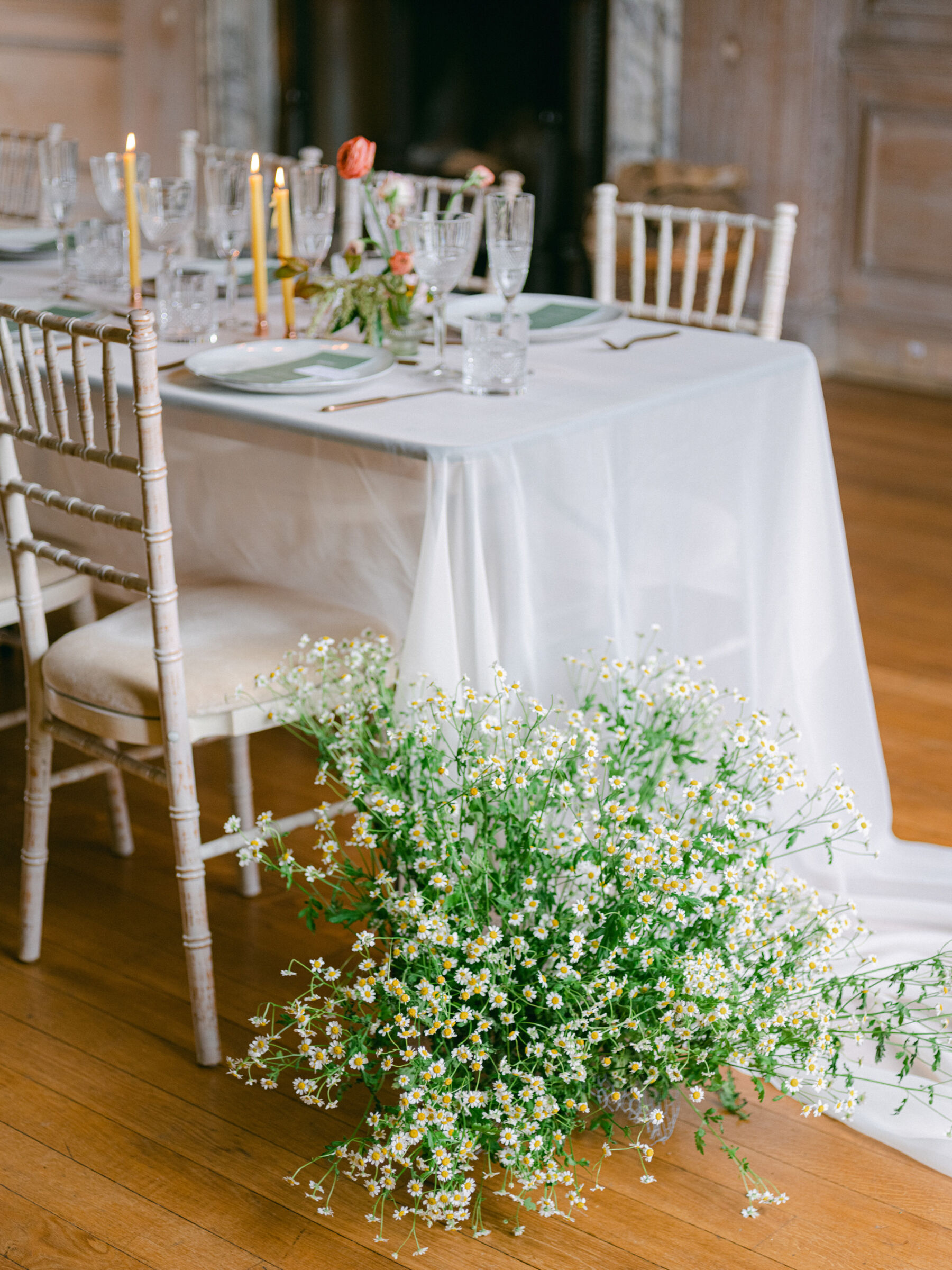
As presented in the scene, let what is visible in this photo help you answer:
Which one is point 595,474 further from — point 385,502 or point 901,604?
point 901,604

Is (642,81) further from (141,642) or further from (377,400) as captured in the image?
(141,642)

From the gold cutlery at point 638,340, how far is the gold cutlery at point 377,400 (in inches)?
12.5

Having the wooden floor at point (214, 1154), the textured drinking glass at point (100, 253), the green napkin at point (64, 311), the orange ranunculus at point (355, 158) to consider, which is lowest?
the wooden floor at point (214, 1154)

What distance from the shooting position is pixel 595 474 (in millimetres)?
1835

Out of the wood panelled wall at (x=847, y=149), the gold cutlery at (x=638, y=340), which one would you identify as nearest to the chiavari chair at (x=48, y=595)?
the gold cutlery at (x=638, y=340)

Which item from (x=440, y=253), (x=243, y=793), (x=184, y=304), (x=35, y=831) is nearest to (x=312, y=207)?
(x=184, y=304)

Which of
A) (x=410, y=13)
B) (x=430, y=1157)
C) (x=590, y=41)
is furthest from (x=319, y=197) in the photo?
(x=410, y=13)

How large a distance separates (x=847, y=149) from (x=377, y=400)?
12.1ft

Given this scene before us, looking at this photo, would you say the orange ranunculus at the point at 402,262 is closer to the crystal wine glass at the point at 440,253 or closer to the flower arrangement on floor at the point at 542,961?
the crystal wine glass at the point at 440,253

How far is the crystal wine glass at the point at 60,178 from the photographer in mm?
2459

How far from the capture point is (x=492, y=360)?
1.88 m

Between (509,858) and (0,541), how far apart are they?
108cm

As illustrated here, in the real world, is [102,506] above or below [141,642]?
above

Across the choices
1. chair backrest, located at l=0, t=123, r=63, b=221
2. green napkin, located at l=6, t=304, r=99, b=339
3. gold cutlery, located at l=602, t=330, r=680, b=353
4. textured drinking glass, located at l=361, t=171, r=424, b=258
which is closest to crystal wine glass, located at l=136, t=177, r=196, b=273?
green napkin, located at l=6, t=304, r=99, b=339
